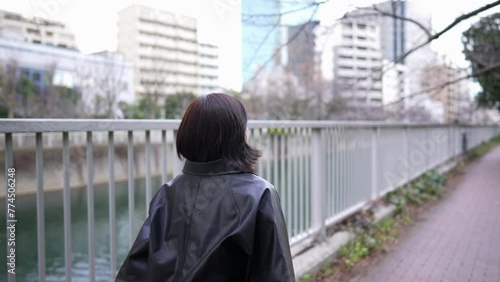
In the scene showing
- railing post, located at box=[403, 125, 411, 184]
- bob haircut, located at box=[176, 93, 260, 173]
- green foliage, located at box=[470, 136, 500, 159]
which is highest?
bob haircut, located at box=[176, 93, 260, 173]

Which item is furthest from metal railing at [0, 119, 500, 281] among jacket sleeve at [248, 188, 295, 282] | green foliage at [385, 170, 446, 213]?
jacket sleeve at [248, 188, 295, 282]

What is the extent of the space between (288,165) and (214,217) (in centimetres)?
245

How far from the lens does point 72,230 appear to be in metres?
4.80

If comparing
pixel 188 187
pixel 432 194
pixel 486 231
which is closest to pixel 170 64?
pixel 432 194

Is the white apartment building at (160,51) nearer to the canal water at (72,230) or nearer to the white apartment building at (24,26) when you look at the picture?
the white apartment building at (24,26)

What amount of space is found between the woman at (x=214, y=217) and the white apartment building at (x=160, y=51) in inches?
684

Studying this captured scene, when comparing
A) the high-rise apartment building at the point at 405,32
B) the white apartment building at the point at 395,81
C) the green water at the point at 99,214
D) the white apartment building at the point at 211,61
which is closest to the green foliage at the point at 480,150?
the high-rise apartment building at the point at 405,32

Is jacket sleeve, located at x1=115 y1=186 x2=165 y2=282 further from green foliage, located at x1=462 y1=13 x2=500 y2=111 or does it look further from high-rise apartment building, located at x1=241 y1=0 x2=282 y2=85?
green foliage, located at x1=462 y1=13 x2=500 y2=111

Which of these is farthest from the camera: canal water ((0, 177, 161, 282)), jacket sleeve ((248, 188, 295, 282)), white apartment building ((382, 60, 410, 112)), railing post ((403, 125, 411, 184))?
railing post ((403, 125, 411, 184))

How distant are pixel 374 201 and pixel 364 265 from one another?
233 cm

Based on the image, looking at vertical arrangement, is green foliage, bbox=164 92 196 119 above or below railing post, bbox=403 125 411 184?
above

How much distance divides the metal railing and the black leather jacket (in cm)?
69

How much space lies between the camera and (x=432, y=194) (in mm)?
7887

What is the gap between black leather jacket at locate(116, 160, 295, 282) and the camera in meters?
1.32
